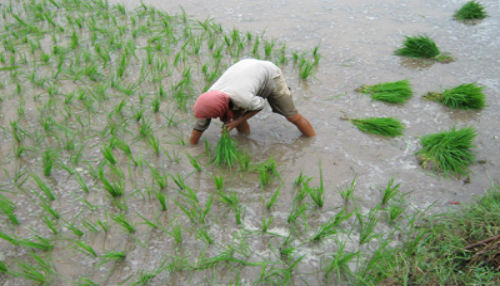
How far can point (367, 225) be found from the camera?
2152mm

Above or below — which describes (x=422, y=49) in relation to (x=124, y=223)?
above

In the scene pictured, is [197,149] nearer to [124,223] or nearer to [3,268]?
[124,223]

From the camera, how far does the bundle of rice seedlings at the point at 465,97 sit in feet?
10.4

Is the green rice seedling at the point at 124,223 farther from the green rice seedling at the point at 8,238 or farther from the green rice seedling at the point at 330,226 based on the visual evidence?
the green rice seedling at the point at 330,226

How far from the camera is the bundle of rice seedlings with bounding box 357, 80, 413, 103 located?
132 inches

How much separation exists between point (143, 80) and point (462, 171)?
298cm

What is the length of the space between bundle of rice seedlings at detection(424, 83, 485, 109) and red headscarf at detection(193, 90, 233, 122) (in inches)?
86.6

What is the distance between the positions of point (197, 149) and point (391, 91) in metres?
1.99

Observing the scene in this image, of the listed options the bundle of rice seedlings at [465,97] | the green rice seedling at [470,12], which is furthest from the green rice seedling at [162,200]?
the green rice seedling at [470,12]

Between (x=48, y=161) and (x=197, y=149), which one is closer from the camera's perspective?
(x=48, y=161)

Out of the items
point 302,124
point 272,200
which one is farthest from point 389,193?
point 302,124

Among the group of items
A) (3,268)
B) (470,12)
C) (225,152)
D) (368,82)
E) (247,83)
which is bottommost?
(3,268)

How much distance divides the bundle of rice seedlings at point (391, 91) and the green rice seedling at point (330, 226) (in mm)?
1568

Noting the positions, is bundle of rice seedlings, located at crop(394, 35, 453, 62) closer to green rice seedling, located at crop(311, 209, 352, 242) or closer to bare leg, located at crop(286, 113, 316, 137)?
bare leg, located at crop(286, 113, 316, 137)
